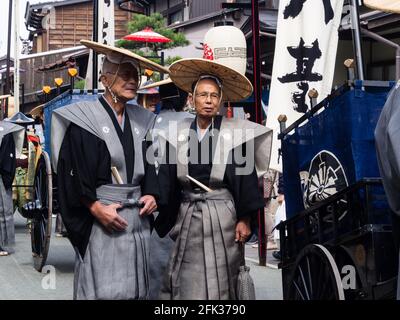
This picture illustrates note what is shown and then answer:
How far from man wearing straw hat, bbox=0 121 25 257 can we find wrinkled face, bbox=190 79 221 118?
642 cm

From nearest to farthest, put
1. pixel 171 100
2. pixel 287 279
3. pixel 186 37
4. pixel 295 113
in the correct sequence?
pixel 287 279 → pixel 171 100 → pixel 295 113 → pixel 186 37

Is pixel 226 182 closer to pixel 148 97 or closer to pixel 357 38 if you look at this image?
pixel 357 38

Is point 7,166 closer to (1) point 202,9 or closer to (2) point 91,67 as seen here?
(2) point 91,67

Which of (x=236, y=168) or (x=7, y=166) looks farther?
(x=7, y=166)

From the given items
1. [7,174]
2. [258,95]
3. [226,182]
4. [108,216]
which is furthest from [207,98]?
[7,174]

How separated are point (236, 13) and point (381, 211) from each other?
16.8 meters

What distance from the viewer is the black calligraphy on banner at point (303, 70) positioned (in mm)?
9141

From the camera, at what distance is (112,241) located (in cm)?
571

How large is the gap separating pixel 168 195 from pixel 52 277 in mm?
3924

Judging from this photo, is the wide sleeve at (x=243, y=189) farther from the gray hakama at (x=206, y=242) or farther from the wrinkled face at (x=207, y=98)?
the wrinkled face at (x=207, y=98)

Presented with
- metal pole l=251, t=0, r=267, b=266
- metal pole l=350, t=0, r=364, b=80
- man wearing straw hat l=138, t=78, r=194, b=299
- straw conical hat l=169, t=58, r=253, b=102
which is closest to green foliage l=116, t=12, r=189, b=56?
metal pole l=251, t=0, r=267, b=266

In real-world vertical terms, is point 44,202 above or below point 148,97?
below
